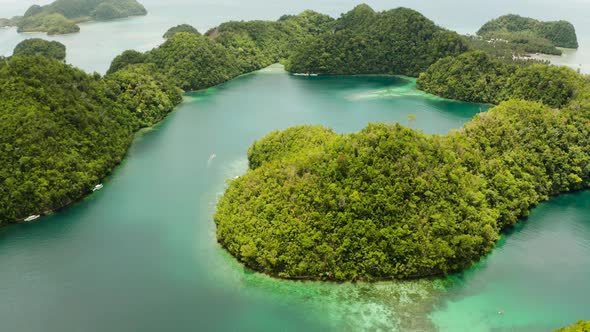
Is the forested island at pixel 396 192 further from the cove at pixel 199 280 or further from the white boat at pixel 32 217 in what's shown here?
the white boat at pixel 32 217

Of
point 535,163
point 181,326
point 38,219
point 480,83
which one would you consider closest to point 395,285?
point 181,326

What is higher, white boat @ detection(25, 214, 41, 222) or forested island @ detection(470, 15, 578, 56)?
forested island @ detection(470, 15, 578, 56)

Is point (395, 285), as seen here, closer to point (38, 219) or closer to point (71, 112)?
point (38, 219)

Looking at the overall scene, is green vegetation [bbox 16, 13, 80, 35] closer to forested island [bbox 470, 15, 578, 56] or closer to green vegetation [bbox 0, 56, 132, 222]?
green vegetation [bbox 0, 56, 132, 222]

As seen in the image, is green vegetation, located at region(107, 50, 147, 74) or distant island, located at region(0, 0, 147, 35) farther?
distant island, located at region(0, 0, 147, 35)

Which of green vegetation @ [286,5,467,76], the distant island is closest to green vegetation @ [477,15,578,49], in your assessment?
green vegetation @ [286,5,467,76]

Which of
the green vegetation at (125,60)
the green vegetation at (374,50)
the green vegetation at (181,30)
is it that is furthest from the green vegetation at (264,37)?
the green vegetation at (125,60)

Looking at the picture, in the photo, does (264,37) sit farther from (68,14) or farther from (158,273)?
(158,273)
